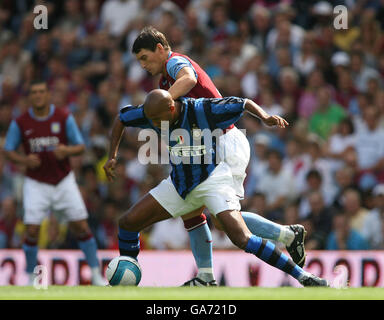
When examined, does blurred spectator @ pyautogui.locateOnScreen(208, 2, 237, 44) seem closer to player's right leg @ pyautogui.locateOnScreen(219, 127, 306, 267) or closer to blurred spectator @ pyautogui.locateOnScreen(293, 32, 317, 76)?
blurred spectator @ pyautogui.locateOnScreen(293, 32, 317, 76)

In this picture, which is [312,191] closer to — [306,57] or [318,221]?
[318,221]

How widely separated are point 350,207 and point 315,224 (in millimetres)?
518

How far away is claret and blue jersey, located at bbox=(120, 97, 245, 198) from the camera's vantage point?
680 centimetres

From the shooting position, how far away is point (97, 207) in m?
12.8

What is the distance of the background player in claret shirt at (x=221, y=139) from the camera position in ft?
23.0

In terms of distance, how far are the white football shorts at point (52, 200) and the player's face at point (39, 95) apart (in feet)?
2.88

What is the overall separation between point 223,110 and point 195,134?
0.30 meters

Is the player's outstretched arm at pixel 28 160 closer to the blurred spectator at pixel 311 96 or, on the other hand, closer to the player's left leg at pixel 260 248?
the player's left leg at pixel 260 248

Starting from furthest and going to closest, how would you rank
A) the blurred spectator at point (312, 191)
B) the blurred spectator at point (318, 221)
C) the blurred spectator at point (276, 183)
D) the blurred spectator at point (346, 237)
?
1. the blurred spectator at point (276, 183)
2. the blurred spectator at point (312, 191)
3. the blurred spectator at point (318, 221)
4. the blurred spectator at point (346, 237)

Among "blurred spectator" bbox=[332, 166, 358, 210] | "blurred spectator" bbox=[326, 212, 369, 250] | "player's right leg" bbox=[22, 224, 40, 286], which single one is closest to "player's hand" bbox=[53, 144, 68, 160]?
"player's right leg" bbox=[22, 224, 40, 286]

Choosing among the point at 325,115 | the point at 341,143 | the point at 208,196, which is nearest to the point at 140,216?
the point at 208,196

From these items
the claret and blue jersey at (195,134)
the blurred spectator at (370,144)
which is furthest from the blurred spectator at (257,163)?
the claret and blue jersey at (195,134)

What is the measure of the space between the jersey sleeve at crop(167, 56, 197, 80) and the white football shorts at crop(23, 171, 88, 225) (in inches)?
128
